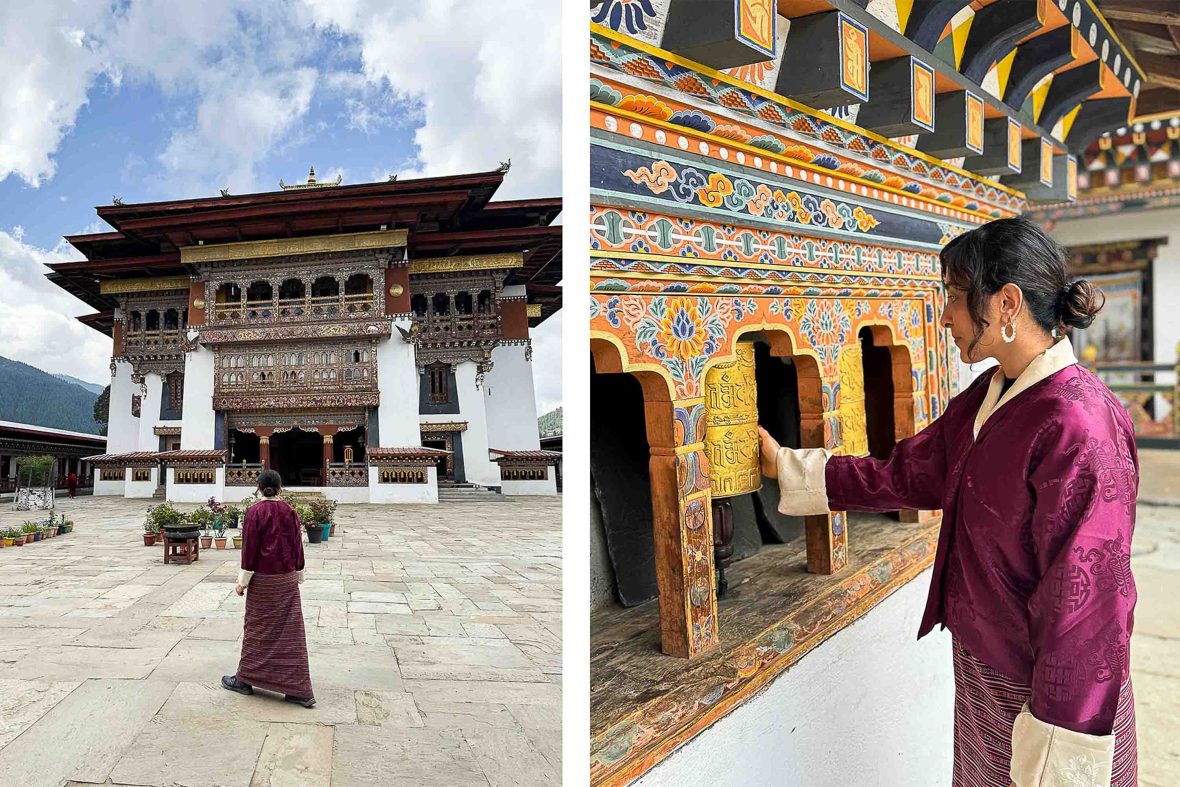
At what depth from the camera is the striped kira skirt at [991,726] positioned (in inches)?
47.2

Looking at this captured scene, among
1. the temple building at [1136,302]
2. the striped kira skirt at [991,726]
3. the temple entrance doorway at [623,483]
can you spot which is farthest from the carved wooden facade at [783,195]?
the temple building at [1136,302]

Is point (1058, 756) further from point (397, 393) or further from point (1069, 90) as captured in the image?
point (1069, 90)

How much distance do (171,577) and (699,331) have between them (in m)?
1.29

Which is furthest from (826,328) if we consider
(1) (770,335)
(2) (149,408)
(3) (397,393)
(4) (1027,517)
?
(2) (149,408)

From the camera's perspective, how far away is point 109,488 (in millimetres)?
1636

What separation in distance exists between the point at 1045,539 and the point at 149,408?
5.82 feet

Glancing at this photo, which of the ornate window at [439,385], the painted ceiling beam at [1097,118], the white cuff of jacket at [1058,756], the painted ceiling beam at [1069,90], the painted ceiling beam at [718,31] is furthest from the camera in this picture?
the painted ceiling beam at [1097,118]

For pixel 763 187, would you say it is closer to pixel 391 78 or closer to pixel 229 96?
pixel 391 78

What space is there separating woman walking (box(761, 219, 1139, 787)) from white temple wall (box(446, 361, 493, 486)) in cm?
93

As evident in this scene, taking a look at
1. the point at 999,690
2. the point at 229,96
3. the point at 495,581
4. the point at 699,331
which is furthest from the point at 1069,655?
the point at 229,96

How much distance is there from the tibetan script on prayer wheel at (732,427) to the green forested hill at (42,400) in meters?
1.32

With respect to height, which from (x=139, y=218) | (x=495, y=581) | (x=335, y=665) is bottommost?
(x=335, y=665)

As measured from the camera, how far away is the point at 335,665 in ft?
5.65

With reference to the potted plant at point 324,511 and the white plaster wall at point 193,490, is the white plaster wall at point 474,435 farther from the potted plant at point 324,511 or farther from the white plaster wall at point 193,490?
the white plaster wall at point 193,490
